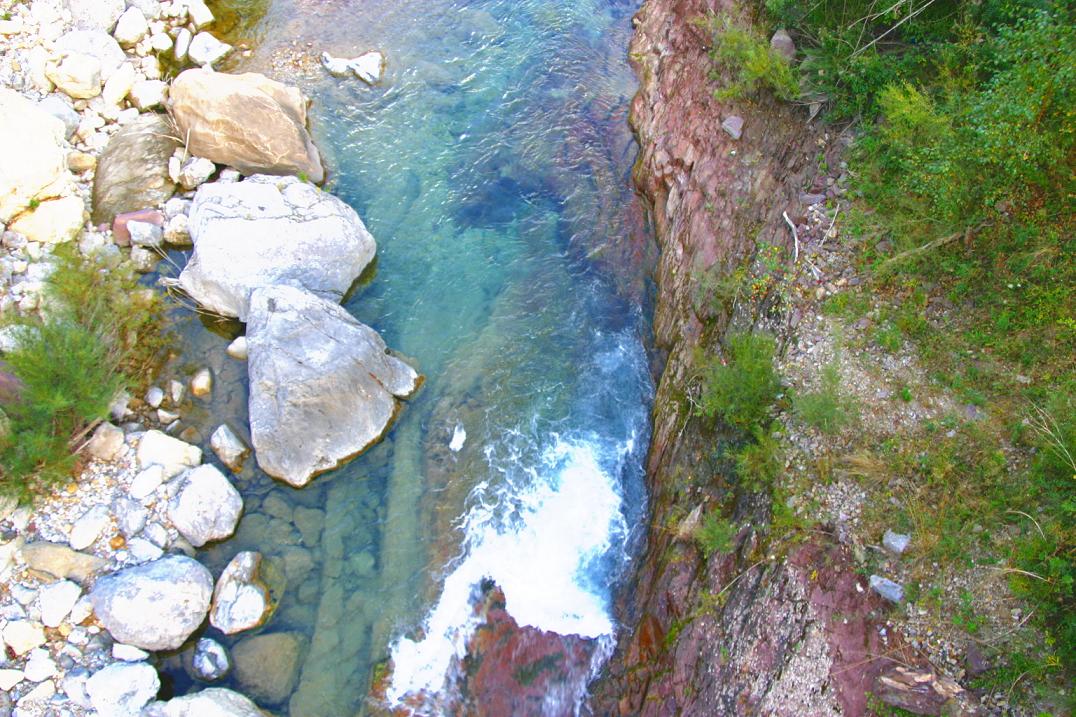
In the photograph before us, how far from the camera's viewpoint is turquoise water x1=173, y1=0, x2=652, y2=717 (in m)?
7.85

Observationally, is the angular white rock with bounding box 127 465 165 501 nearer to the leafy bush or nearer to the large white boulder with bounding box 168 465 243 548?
the large white boulder with bounding box 168 465 243 548

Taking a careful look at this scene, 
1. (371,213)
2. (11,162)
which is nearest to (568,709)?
(371,213)

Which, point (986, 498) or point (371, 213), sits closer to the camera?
point (986, 498)

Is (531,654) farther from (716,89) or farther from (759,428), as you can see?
(716,89)

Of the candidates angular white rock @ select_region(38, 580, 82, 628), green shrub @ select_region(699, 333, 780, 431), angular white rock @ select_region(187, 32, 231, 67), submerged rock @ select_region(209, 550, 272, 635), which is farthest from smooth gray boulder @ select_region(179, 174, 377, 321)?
green shrub @ select_region(699, 333, 780, 431)

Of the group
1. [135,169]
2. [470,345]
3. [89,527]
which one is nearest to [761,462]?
[470,345]

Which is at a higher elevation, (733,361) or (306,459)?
(733,361)

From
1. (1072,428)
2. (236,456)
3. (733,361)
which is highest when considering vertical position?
(1072,428)

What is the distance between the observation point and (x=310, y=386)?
8.59 meters

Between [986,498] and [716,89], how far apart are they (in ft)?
24.1

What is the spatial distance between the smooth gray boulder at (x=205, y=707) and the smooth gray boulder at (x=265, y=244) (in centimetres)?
502

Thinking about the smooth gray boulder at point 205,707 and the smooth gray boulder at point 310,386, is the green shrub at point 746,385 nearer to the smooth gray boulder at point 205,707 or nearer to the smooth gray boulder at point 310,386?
the smooth gray boulder at point 310,386

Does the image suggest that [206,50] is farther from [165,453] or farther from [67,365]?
[165,453]

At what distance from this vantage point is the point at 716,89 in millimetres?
10617
